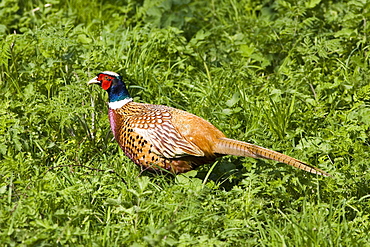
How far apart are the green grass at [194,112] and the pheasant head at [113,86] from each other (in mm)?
202

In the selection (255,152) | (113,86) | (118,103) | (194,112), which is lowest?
(194,112)

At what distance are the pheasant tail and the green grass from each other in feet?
0.47

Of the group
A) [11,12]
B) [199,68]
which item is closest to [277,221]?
[199,68]

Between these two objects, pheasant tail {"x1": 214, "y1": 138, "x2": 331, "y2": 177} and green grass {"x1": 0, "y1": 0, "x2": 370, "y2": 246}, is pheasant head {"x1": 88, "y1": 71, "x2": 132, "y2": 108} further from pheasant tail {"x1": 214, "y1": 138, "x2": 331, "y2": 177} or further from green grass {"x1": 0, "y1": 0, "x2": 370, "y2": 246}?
pheasant tail {"x1": 214, "y1": 138, "x2": 331, "y2": 177}

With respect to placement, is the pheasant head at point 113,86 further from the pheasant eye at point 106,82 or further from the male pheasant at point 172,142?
the male pheasant at point 172,142

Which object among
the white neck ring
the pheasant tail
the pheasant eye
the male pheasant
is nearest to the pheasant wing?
the male pheasant

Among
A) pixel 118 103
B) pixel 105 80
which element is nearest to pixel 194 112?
pixel 118 103

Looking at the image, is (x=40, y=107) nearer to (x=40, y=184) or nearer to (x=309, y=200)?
(x=40, y=184)

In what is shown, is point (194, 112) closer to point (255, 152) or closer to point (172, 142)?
point (172, 142)

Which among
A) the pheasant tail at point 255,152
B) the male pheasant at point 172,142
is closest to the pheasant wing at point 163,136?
the male pheasant at point 172,142

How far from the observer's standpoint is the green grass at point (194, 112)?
11.5 ft

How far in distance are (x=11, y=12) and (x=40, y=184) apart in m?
3.08

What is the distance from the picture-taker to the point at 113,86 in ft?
15.2

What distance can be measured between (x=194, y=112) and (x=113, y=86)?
729mm
